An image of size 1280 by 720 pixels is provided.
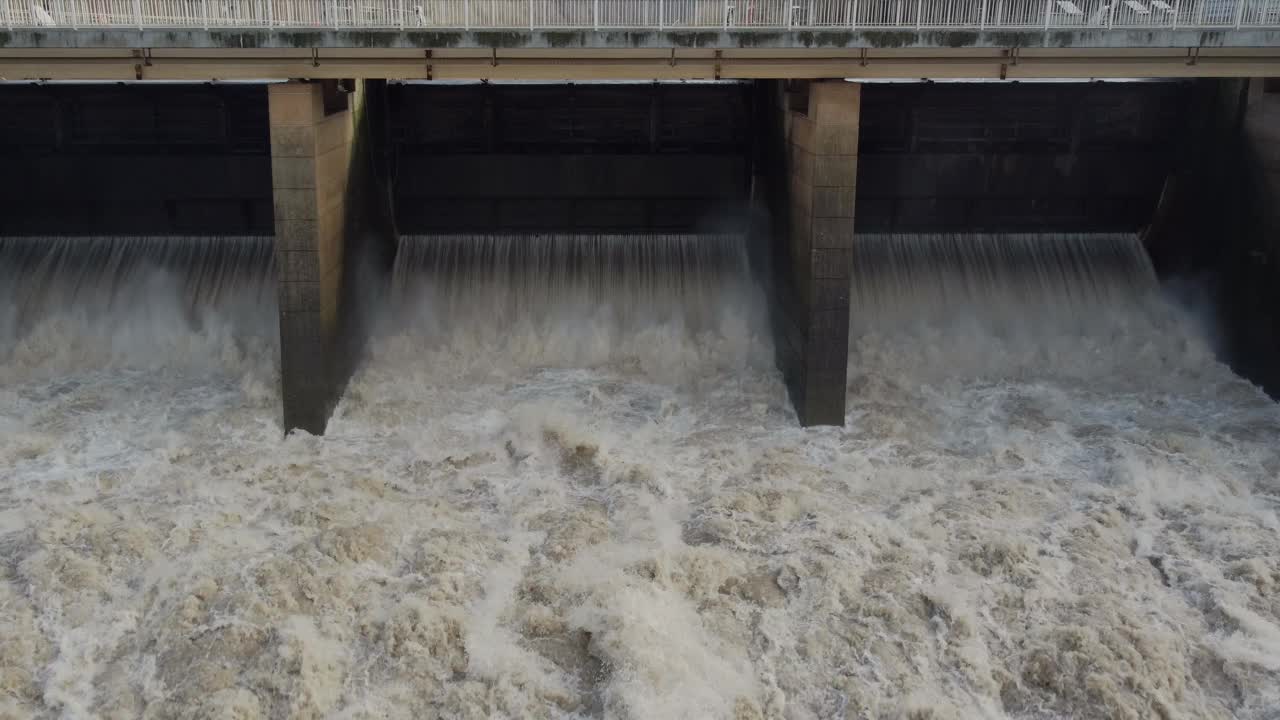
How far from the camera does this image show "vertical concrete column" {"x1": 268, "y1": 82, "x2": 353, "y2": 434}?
40.6 ft

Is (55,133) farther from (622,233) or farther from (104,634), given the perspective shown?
(104,634)

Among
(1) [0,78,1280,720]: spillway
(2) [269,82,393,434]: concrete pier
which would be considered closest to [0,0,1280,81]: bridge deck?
(2) [269,82,393,434]: concrete pier

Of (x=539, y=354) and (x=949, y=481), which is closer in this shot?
(x=949, y=481)

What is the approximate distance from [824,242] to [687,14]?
115 inches

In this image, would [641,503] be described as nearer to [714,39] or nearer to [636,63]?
[636,63]

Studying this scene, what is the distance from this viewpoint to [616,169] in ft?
54.2

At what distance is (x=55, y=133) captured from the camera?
635 inches

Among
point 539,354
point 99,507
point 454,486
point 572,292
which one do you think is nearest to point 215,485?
point 99,507

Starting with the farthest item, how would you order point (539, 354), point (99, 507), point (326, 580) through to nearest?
point (539, 354), point (99, 507), point (326, 580)

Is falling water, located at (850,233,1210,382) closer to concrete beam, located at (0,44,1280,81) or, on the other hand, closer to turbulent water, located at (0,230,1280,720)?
turbulent water, located at (0,230,1280,720)

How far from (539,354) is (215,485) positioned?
494 centimetres

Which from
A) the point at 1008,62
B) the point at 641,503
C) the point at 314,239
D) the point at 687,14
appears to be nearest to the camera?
the point at 641,503

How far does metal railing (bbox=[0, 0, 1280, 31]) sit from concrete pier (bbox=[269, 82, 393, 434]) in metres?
0.94

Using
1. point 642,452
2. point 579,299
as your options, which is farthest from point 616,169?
point 642,452
